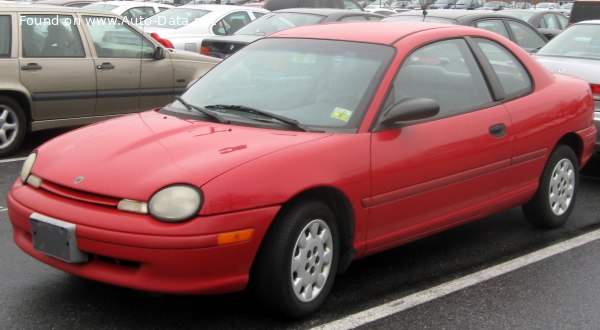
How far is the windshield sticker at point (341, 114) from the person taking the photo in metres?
4.47

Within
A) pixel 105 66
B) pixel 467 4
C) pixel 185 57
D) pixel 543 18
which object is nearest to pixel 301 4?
pixel 543 18

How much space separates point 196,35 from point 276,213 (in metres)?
9.39

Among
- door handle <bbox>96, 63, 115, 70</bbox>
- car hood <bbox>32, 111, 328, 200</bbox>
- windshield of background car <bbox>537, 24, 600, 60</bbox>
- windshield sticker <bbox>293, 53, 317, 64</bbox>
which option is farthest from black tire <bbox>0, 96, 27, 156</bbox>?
windshield of background car <bbox>537, 24, 600, 60</bbox>

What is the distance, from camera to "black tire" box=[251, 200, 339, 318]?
3893 millimetres

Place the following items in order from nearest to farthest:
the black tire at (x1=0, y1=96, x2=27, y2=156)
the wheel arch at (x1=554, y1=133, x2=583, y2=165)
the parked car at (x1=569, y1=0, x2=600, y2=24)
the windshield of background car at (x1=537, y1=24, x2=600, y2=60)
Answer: the wheel arch at (x1=554, y1=133, x2=583, y2=165) < the black tire at (x1=0, y1=96, x2=27, y2=156) < the windshield of background car at (x1=537, y1=24, x2=600, y2=60) < the parked car at (x1=569, y1=0, x2=600, y2=24)

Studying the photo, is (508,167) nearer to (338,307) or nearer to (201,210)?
(338,307)

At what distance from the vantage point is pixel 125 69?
886 centimetres

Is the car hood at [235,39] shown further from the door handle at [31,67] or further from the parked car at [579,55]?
the parked car at [579,55]

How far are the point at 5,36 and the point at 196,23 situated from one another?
5.30m

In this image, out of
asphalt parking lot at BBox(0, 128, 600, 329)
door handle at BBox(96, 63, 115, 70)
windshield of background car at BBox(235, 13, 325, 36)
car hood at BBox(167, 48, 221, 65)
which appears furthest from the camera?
windshield of background car at BBox(235, 13, 325, 36)

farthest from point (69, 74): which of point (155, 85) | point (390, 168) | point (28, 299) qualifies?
point (390, 168)

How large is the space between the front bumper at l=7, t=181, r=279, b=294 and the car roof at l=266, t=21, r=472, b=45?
1571 mm

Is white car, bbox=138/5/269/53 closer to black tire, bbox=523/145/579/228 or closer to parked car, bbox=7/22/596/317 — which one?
parked car, bbox=7/22/596/317

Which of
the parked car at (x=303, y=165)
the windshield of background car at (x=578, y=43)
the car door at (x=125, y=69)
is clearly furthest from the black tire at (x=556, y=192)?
the car door at (x=125, y=69)
